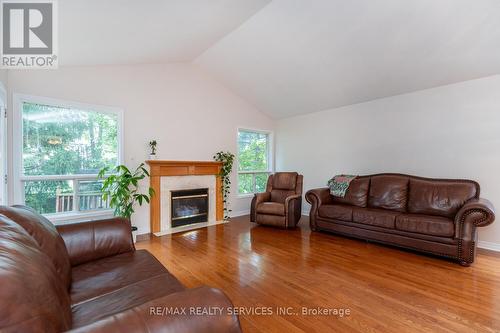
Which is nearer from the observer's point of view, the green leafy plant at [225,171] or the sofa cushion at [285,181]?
the sofa cushion at [285,181]

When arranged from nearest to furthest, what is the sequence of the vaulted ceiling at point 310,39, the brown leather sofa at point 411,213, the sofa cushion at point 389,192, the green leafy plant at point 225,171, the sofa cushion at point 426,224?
the vaulted ceiling at point 310,39
the brown leather sofa at point 411,213
the sofa cushion at point 426,224
the sofa cushion at point 389,192
the green leafy plant at point 225,171

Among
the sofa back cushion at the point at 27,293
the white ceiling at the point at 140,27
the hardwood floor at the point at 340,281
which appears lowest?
the hardwood floor at the point at 340,281

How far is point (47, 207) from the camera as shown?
3.24 meters

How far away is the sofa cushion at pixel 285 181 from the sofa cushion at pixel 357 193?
93cm

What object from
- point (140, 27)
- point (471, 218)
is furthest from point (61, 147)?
point (471, 218)

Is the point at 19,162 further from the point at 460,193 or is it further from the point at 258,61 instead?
the point at 460,193

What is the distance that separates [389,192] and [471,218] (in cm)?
114

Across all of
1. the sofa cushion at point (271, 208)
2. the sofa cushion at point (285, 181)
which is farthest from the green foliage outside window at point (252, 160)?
the sofa cushion at point (271, 208)

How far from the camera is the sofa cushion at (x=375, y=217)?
3.34 metres

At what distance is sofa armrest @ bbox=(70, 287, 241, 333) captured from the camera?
751mm

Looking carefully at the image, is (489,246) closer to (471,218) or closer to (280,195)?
(471,218)

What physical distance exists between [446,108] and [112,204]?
5.27 m

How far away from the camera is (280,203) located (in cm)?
450

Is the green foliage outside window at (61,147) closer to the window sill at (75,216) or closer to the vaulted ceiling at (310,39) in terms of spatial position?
→ the window sill at (75,216)
